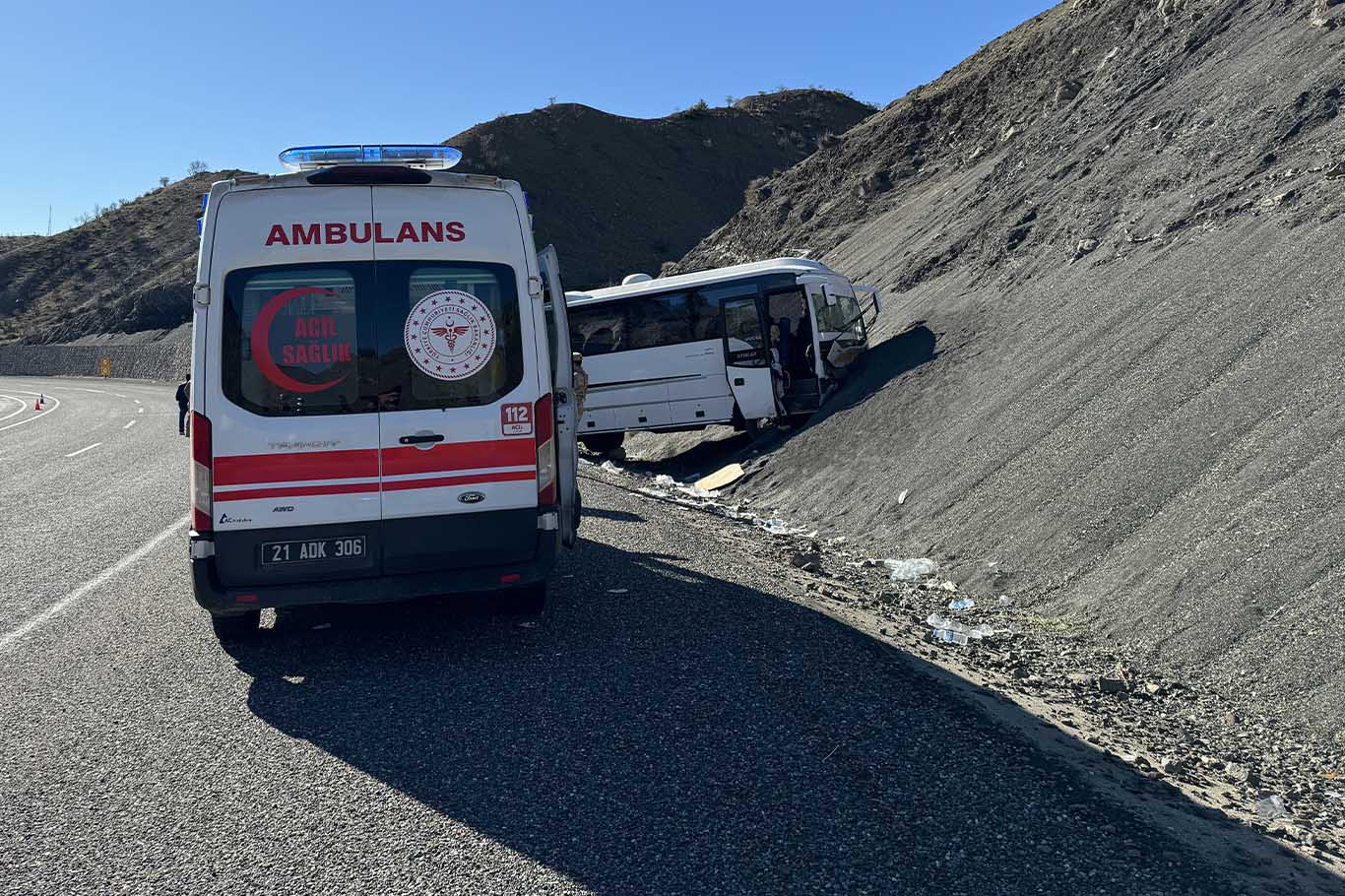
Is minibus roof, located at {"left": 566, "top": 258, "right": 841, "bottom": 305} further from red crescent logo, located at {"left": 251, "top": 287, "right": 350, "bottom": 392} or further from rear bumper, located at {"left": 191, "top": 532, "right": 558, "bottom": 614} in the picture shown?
red crescent logo, located at {"left": 251, "top": 287, "right": 350, "bottom": 392}

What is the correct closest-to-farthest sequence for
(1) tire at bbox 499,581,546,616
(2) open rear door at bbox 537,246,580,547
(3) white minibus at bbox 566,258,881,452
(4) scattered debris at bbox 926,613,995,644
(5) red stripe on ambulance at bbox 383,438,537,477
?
(5) red stripe on ambulance at bbox 383,438,537,477 → (1) tire at bbox 499,581,546,616 → (4) scattered debris at bbox 926,613,995,644 → (2) open rear door at bbox 537,246,580,547 → (3) white minibus at bbox 566,258,881,452

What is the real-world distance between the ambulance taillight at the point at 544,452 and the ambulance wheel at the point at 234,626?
192 cm

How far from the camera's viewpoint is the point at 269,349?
6070mm

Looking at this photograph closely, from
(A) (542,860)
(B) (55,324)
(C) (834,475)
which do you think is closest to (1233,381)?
(C) (834,475)

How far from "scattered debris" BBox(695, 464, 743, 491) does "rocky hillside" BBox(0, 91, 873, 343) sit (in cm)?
3962

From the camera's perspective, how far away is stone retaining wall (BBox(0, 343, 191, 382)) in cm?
5747

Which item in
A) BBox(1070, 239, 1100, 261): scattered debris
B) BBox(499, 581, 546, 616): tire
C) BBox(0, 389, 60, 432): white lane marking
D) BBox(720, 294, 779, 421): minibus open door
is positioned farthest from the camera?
BBox(0, 389, 60, 432): white lane marking

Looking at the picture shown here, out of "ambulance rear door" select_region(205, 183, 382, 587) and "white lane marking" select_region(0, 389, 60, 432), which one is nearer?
"ambulance rear door" select_region(205, 183, 382, 587)

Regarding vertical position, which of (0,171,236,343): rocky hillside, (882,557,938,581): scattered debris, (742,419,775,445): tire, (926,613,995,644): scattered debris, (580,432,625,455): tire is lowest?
(926,613,995,644): scattered debris

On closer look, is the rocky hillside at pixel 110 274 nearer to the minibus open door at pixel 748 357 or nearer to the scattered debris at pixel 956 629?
the minibus open door at pixel 748 357

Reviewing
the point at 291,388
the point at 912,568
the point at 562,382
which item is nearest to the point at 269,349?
the point at 291,388

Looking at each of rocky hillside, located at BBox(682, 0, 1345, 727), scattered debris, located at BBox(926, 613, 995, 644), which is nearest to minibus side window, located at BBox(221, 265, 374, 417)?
scattered debris, located at BBox(926, 613, 995, 644)

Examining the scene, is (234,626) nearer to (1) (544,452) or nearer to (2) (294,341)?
(2) (294,341)

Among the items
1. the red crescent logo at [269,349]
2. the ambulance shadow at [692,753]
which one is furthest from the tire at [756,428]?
the red crescent logo at [269,349]
